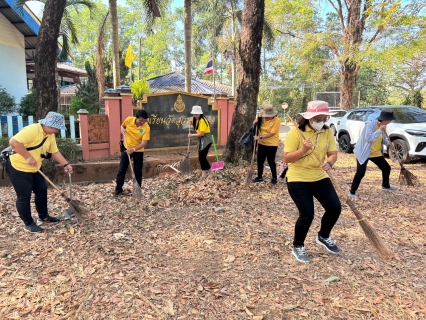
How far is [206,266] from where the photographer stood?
333 centimetres

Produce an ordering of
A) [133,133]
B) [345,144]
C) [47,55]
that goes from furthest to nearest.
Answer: [345,144], [47,55], [133,133]

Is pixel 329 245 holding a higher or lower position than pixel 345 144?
lower

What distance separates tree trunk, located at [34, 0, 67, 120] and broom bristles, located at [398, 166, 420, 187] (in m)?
7.06

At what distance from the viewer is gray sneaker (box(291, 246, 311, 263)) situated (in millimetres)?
3365

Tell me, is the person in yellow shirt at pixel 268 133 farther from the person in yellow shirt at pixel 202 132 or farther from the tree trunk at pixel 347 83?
the tree trunk at pixel 347 83

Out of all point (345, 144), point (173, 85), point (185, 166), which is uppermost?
point (173, 85)

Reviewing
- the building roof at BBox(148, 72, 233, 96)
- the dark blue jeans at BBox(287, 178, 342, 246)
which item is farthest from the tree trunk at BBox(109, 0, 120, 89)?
the dark blue jeans at BBox(287, 178, 342, 246)

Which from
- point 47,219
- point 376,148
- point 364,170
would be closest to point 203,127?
point 364,170

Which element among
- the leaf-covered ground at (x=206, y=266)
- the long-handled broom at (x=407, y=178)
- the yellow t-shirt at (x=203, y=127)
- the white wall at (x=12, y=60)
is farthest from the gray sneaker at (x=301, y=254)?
the white wall at (x=12, y=60)

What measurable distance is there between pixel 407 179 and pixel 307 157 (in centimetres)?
418

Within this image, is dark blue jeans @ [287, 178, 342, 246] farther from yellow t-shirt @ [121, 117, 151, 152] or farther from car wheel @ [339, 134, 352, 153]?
car wheel @ [339, 134, 352, 153]

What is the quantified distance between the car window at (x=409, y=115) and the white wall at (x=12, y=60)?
47.1 feet

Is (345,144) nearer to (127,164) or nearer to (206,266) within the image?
(127,164)

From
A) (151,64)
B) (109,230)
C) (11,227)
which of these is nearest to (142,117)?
(109,230)
